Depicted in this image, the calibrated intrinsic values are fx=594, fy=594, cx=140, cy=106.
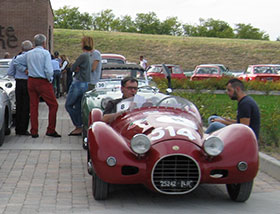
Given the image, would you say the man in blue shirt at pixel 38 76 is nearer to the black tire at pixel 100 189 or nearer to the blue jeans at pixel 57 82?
the black tire at pixel 100 189

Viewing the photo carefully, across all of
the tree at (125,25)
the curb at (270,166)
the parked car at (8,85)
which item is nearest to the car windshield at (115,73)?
the parked car at (8,85)

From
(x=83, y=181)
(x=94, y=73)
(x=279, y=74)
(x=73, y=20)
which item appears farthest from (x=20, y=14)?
(x=73, y=20)

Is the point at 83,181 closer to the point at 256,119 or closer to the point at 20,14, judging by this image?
the point at 256,119

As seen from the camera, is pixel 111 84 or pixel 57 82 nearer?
pixel 111 84

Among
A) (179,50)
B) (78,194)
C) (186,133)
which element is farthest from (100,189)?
(179,50)

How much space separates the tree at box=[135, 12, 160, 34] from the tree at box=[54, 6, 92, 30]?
33.6 ft

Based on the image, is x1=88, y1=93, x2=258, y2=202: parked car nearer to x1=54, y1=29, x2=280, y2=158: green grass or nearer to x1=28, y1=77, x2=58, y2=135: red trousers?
x1=28, y1=77, x2=58, y2=135: red trousers

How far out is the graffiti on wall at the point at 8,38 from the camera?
3148cm

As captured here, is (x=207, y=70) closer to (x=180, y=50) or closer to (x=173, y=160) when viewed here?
(x=173, y=160)

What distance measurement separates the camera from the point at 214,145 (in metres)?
6.38

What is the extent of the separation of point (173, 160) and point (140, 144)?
0.39 metres

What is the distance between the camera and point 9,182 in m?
7.57

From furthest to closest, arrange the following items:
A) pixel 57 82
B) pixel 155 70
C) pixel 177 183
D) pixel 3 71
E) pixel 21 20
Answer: pixel 155 70 → pixel 21 20 → pixel 57 82 → pixel 3 71 → pixel 177 183

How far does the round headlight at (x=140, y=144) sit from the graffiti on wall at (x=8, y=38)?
26.2 metres
